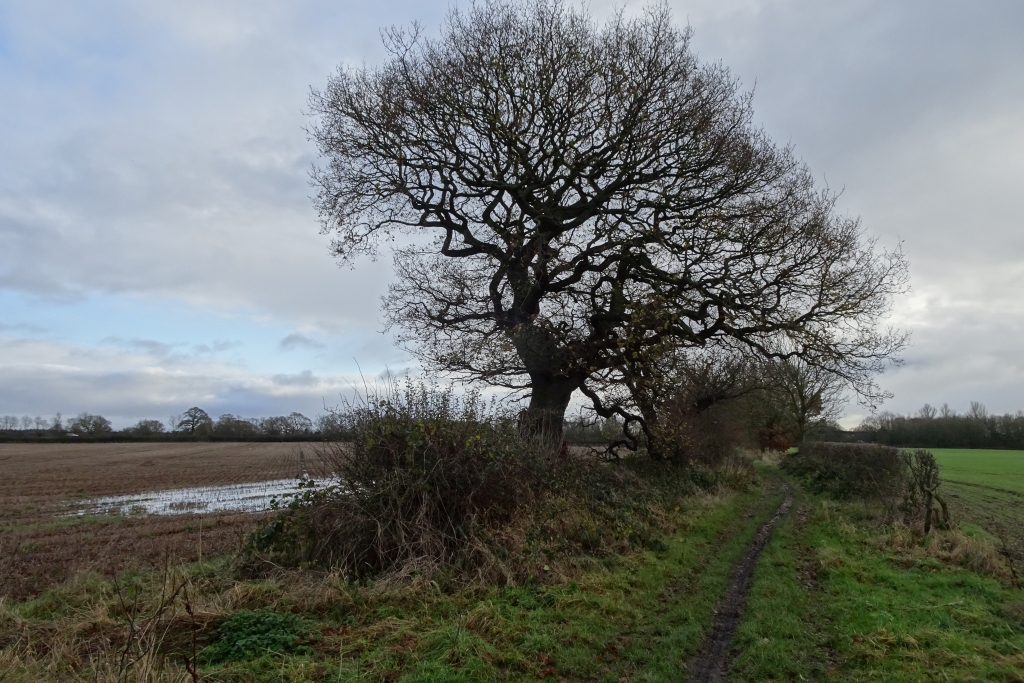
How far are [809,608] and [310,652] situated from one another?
659 cm

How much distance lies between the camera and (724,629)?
24.9ft

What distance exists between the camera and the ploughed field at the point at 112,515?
33.7 feet

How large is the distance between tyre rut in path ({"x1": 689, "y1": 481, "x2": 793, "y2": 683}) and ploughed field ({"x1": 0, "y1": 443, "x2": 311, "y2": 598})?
5547mm

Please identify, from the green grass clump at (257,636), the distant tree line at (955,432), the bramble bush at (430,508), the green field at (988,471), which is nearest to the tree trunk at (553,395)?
the bramble bush at (430,508)

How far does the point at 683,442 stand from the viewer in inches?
784

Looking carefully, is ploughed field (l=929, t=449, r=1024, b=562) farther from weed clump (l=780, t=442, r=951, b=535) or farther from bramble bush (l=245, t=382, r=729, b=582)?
bramble bush (l=245, t=382, r=729, b=582)

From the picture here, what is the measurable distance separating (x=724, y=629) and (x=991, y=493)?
80.4ft

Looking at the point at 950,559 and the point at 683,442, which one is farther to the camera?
the point at 683,442

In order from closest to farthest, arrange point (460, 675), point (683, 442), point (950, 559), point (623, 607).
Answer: point (460, 675), point (623, 607), point (950, 559), point (683, 442)

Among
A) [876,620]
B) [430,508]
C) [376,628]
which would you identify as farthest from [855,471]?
[376,628]

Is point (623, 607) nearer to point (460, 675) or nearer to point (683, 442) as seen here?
point (460, 675)

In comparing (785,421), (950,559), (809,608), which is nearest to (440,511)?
(809,608)

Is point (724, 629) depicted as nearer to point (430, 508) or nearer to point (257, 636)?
point (430, 508)

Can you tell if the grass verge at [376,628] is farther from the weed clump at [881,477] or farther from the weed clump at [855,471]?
the weed clump at [855,471]
